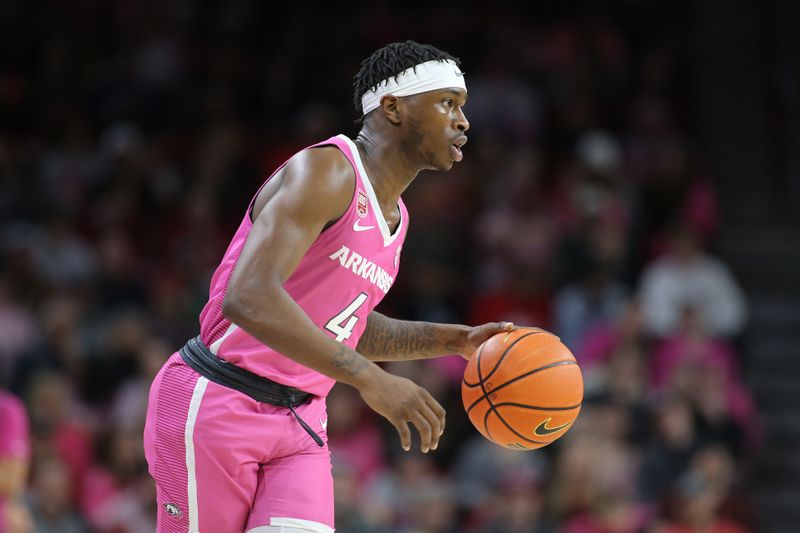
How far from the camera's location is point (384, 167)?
4480mm

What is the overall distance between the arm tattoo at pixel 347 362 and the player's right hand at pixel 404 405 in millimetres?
60

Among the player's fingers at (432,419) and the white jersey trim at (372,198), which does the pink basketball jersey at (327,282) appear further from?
the player's fingers at (432,419)

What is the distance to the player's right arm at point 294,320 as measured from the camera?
3857 mm

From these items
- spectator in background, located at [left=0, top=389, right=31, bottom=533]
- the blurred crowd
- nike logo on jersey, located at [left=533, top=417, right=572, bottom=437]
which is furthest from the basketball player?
the blurred crowd

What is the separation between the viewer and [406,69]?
14.7 ft

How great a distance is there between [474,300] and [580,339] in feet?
3.44

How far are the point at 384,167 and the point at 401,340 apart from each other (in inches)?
33.4

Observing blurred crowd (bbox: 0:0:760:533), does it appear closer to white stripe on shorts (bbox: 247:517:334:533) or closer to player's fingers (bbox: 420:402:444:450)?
white stripe on shorts (bbox: 247:517:334:533)

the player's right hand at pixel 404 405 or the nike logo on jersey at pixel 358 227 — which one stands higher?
the nike logo on jersey at pixel 358 227

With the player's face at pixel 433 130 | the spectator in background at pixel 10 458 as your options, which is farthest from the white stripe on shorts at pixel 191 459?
the spectator in background at pixel 10 458

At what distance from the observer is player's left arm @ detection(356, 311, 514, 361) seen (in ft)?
16.2

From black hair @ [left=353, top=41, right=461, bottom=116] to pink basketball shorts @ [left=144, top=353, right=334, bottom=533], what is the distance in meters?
1.25

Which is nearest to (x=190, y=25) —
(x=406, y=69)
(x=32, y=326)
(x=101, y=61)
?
(x=101, y=61)

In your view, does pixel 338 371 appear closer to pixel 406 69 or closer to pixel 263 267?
pixel 263 267
